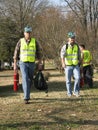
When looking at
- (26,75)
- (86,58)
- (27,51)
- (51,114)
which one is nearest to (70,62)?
(27,51)

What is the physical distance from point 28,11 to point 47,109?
135 feet

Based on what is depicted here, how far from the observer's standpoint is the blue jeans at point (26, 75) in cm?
1096

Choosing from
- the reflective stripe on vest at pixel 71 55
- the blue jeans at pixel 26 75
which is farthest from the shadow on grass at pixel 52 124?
the reflective stripe on vest at pixel 71 55

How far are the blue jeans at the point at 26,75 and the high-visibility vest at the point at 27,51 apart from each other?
116 mm

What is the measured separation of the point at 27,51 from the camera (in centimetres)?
1112

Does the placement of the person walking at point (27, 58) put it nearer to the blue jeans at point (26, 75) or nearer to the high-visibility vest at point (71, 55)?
the blue jeans at point (26, 75)

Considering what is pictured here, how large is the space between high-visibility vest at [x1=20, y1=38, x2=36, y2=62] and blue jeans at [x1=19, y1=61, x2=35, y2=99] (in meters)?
0.12

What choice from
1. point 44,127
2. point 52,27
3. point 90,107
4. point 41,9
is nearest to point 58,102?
point 90,107

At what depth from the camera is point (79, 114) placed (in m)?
9.34

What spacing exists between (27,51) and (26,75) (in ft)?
2.17

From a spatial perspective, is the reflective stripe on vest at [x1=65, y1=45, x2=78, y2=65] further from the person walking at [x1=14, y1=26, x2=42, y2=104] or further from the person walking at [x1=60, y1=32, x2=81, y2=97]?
the person walking at [x1=14, y1=26, x2=42, y2=104]

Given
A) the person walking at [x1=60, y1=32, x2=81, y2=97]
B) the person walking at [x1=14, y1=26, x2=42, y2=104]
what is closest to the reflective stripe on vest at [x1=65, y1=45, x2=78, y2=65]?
the person walking at [x1=60, y1=32, x2=81, y2=97]

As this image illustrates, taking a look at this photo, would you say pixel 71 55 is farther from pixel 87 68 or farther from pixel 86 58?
pixel 87 68

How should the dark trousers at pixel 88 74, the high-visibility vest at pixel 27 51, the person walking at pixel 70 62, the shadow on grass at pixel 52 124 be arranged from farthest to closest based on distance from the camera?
the dark trousers at pixel 88 74 → the person walking at pixel 70 62 → the high-visibility vest at pixel 27 51 → the shadow on grass at pixel 52 124
